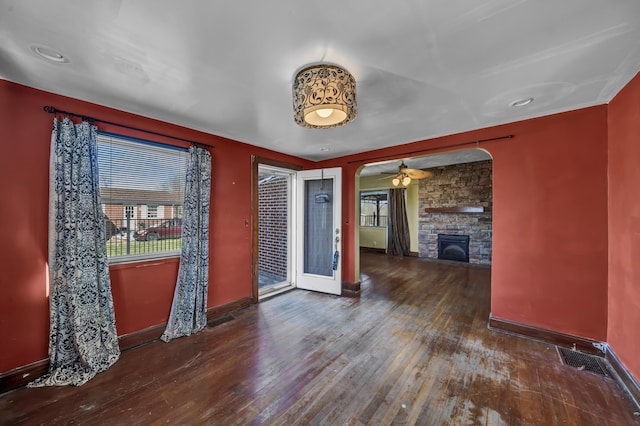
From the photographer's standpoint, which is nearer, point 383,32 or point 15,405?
point 383,32

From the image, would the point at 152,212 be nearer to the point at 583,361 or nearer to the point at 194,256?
the point at 194,256

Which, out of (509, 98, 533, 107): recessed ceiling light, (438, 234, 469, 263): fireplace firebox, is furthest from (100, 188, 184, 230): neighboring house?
(438, 234, 469, 263): fireplace firebox

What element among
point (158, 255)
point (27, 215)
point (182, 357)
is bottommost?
point (182, 357)

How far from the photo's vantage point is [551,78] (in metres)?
1.94

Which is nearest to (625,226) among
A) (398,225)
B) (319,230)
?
(319,230)

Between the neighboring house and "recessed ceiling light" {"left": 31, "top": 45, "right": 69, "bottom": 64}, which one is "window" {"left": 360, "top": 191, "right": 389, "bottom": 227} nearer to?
the neighboring house

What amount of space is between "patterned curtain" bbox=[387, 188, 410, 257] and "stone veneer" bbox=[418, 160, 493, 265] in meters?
0.43

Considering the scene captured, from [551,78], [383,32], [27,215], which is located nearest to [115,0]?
[383,32]

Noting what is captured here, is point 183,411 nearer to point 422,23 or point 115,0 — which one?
point 115,0

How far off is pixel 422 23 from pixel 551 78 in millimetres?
1383

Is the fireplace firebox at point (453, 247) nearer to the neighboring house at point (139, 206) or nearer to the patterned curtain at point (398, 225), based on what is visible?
the patterned curtain at point (398, 225)

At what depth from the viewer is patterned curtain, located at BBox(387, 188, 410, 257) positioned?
748 centimetres

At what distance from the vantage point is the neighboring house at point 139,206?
8.15 feet

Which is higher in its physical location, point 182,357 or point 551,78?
point 551,78
